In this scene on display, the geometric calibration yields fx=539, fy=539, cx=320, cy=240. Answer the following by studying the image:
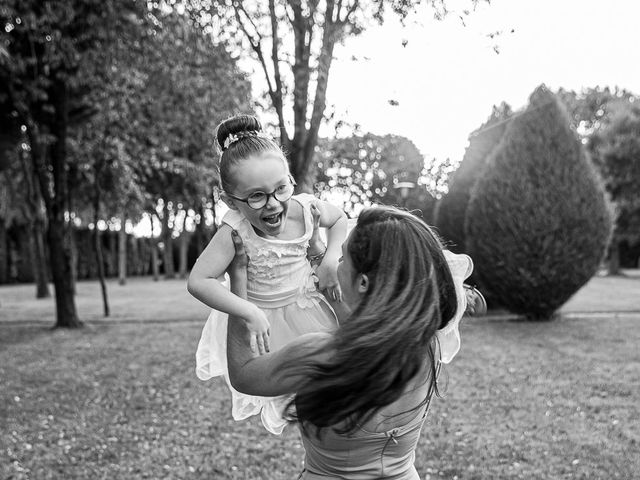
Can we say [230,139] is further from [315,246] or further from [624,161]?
Answer: [624,161]

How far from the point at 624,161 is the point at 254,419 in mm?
32842

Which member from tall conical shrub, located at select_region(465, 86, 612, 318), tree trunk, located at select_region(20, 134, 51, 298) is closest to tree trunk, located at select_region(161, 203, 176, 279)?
tree trunk, located at select_region(20, 134, 51, 298)

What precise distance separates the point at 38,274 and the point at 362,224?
24.8 meters

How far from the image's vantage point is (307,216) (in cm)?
220

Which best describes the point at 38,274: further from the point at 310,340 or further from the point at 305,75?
the point at 310,340

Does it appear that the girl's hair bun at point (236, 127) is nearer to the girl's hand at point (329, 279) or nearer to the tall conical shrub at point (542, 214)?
the girl's hand at point (329, 279)

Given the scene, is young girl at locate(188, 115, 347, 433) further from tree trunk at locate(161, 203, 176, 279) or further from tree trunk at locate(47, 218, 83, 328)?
tree trunk at locate(161, 203, 176, 279)

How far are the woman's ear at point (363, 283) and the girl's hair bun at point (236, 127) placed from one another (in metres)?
0.80

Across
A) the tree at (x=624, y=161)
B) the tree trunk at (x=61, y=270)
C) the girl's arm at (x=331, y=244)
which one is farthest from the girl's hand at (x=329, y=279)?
the tree at (x=624, y=161)

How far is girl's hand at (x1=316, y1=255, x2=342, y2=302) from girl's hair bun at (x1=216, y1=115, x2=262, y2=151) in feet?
1.91

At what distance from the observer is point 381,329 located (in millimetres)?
1406

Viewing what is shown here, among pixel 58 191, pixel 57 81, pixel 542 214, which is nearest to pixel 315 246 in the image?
pixel 542 214

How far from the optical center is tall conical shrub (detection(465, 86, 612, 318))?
11914 mm

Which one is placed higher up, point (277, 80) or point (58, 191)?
point (277, 80)
